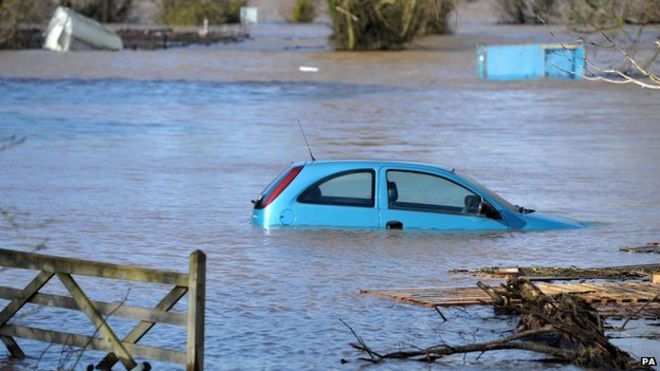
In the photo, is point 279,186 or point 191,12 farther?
point 191,12

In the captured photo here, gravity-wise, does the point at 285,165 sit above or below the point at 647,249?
below

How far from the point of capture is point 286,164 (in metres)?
25.4

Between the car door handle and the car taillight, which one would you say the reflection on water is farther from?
the car taillight

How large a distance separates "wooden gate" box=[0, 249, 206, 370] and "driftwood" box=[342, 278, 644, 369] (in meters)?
2.01

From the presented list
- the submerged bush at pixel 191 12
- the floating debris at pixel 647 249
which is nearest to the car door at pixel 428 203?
the floating debris at pixel 647 249

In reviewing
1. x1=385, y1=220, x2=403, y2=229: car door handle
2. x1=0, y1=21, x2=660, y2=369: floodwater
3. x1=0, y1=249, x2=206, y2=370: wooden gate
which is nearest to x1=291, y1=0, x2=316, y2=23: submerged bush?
x1=0, y1=21, x2=660, y2=369: floodwater

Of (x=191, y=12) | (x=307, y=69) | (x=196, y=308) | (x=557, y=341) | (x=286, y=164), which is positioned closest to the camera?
(x=196, y=308)

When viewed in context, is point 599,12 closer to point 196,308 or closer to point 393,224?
point 393,224

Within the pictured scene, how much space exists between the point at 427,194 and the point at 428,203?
0.35ft

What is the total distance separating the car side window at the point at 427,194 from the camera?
1641 cm

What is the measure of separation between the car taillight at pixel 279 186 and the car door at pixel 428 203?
102cm

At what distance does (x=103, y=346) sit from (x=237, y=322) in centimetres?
317

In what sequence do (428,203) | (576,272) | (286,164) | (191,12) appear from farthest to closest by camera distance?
(191,12) < (286,164) < (428,203) < (576,272)

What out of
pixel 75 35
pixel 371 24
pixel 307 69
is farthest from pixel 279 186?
pixel 75 35
